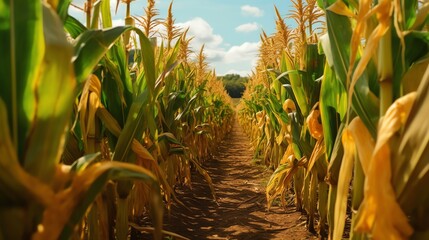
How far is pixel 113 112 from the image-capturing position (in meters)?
2.27

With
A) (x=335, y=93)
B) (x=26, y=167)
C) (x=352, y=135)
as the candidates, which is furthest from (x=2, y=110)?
(x=335, y=93)

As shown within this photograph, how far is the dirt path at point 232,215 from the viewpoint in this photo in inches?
131

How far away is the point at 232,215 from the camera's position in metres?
3.99

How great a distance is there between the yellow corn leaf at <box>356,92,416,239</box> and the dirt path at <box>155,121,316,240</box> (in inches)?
83.7

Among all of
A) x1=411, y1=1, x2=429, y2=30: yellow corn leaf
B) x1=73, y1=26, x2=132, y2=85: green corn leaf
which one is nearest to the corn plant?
x1=73, y1=26, x2=132, y2=85: green corn leaf

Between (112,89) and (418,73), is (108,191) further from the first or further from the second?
(418,73)

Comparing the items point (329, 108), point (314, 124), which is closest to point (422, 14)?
point (329, 108)

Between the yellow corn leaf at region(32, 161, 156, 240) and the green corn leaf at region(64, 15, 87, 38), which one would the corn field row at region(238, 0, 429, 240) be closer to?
the yellow corn leaf at region(32, 161, 156, 240)

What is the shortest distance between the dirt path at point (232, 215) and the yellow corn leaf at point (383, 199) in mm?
2127

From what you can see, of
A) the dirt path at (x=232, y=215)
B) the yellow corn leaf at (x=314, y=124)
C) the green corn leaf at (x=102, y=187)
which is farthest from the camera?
the dirt path at (x=232, y=215)

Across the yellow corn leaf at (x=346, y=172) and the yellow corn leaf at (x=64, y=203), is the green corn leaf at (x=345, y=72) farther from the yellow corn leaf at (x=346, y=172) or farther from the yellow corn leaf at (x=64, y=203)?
the yellow corn leaf at (x=64, y=203)

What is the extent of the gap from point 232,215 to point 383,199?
3.01m

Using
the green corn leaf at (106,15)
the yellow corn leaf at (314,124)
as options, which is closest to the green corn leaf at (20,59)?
the green corn leaf at (106,15)

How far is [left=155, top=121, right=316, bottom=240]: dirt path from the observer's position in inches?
131
